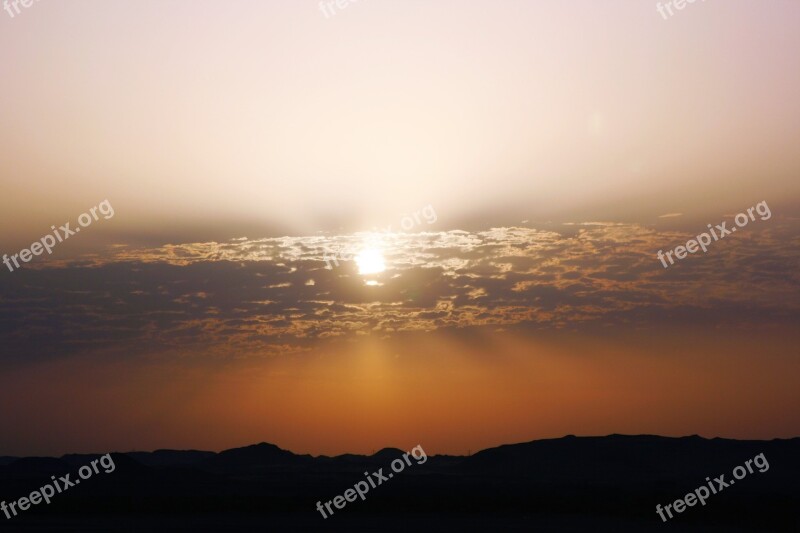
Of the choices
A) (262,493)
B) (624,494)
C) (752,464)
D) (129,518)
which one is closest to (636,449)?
(752,464)

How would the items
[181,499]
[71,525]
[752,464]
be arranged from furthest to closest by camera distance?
[752,464] < [181,499] < [71,525]

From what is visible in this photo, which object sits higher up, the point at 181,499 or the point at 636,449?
the point at 636,449

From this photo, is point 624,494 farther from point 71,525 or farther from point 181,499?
point 71,525

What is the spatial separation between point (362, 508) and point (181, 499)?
21.5m

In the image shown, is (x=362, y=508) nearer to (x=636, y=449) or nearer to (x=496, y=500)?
(x=496, y=500)

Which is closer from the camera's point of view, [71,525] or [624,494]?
[71,525]

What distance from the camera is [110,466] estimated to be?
128375mm

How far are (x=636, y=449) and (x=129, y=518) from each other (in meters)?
139

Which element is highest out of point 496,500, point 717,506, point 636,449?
point 636,449

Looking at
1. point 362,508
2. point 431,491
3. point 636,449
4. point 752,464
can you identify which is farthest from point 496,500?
point 636,449

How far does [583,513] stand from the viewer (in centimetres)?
8206

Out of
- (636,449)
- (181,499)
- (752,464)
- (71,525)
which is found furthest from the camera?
(636,449)

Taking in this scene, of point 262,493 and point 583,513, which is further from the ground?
point 262,493

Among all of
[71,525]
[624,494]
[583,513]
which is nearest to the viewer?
[71,525]
